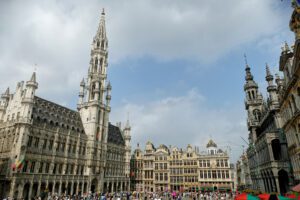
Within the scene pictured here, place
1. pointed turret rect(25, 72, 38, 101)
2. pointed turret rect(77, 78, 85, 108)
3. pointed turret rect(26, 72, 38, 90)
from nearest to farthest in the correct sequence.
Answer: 1. pointed turret rect(25, 72, 38, 101)
2. pointed turret rect(26, 72, 38, 90)
3. pointed turret rect(77, 78, 85, 108)

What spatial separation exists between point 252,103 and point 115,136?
44.1 metres

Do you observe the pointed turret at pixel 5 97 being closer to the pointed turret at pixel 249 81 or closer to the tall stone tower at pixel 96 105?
the tall stone tower at pixel 96 105

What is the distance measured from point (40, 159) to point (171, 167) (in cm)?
4336

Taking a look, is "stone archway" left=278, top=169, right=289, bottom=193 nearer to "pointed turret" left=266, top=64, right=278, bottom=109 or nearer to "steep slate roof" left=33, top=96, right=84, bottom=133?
"pointed turret" left=266, top=64, right=278, bottom=109

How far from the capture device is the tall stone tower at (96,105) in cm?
5566

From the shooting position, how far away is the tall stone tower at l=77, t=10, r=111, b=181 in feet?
183

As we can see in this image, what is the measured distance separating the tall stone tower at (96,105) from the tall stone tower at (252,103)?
1546 inches

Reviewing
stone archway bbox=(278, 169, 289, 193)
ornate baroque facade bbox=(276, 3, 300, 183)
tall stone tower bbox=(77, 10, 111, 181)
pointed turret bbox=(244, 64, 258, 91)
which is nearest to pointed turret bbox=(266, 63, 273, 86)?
ornate baroque facade bbox=(276, 3, 300, 183)

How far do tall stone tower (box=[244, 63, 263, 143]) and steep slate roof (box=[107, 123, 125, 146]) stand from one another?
133 feet

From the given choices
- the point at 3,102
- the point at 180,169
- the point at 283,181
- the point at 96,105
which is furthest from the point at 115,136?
the point at 283,181

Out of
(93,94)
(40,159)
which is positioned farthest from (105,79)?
(40,159)

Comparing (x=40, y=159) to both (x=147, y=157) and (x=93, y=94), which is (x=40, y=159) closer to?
(x=93, y=94)

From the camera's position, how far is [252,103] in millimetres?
50062

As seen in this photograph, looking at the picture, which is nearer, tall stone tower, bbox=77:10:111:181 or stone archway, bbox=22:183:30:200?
stone archway, bbox=22:183:30:200
